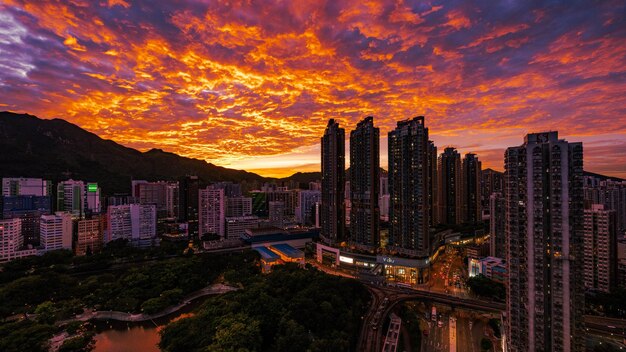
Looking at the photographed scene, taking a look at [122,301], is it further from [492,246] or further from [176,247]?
[492,246]

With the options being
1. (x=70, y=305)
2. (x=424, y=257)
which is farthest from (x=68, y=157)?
(x=424, y=257)

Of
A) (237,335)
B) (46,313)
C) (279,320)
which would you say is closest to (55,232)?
(46,313)

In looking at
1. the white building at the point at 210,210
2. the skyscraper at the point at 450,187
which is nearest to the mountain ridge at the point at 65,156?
the white building at the point at 210,210

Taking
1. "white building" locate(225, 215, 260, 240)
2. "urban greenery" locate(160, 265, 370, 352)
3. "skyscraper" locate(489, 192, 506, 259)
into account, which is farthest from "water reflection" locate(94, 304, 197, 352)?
"skyscraper" locate(489, 192, 506, 259)

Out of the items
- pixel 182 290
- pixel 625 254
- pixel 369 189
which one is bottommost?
pixel 182 290

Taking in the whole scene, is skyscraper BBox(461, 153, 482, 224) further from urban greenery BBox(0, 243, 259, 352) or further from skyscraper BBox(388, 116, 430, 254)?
urban greenery BBox(0, 243, 259, 352)

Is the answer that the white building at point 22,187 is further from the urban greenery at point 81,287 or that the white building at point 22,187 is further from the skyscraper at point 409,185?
the skyscraper at point 409,185
